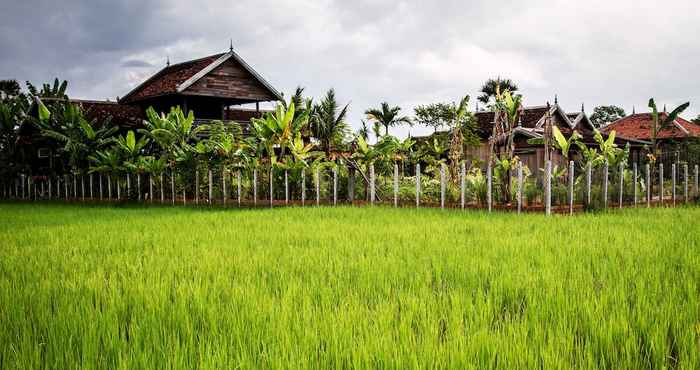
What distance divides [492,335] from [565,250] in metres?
3.48

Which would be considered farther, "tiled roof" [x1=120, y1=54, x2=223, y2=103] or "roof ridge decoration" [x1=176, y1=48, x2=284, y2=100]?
"tiled roof" [x1=120, y1=54, x2=223, y2=103]

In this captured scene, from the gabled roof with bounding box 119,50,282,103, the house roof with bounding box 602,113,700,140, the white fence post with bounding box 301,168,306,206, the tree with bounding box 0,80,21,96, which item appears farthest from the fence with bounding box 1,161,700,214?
the tree with bounding box 0,80,21,96

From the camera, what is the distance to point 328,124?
27609 millimetres

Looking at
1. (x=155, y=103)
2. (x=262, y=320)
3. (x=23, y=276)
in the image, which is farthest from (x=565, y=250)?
(x=155, y=103)

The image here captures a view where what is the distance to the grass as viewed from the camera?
2.79 meters

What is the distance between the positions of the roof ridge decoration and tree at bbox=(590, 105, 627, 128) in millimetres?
44503

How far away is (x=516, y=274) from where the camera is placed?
4.70m

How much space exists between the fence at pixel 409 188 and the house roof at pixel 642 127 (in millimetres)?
17409

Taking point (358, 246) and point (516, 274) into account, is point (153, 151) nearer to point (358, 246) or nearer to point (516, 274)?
point (358, 246)

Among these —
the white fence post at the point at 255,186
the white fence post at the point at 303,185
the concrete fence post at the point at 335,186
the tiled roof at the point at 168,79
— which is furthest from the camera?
the tiled roof at the point at 168,79

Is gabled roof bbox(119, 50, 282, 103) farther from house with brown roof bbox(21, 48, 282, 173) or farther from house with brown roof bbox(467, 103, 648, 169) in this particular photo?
house with brown roof bbox(467, 103, 648, 169)

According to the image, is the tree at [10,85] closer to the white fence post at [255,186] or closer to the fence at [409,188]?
the fence at [409,188]

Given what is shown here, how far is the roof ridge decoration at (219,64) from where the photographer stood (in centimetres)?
2349

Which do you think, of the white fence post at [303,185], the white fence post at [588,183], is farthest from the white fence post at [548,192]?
the white fence post at [303,185]
